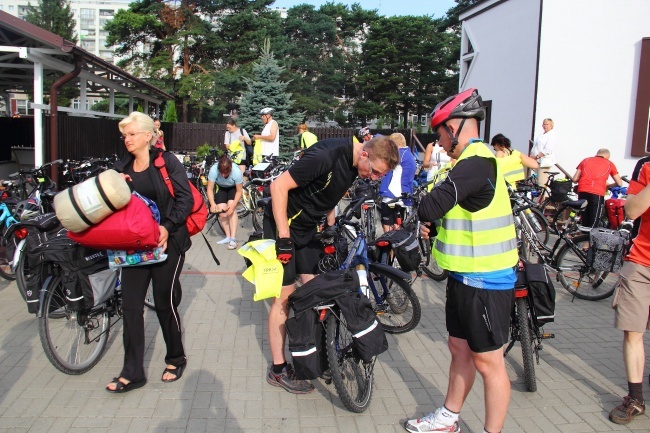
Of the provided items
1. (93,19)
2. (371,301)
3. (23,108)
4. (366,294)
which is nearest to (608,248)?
(371,301)

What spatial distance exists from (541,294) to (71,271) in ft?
11.4

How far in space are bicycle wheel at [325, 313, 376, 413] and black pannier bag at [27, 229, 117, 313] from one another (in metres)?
1.82

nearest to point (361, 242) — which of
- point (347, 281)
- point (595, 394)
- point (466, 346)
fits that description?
point (347, 281)

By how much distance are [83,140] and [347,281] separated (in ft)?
34.7

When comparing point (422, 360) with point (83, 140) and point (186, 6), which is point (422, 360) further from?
point (186, 6)

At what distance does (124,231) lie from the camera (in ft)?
11.6

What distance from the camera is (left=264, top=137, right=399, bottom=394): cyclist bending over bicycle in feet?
11.8

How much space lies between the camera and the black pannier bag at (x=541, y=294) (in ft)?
13.5

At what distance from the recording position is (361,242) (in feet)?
15.6

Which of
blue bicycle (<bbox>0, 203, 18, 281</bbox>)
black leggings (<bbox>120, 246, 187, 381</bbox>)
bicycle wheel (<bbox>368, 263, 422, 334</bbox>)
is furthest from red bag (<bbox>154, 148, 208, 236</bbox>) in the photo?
blue bicycle (<bbox>0, 203, 18, 281</bbox>)

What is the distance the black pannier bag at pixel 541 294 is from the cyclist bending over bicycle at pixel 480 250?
3.58ft

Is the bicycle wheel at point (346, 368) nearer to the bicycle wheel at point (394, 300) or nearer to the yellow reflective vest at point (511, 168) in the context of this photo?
the bicycle wheel at point (394, 300)

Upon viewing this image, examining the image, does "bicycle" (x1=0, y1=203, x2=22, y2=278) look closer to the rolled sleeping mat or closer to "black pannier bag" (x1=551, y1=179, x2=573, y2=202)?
the rolled sleeping mat

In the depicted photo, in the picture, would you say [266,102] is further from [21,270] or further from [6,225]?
[21,270]
